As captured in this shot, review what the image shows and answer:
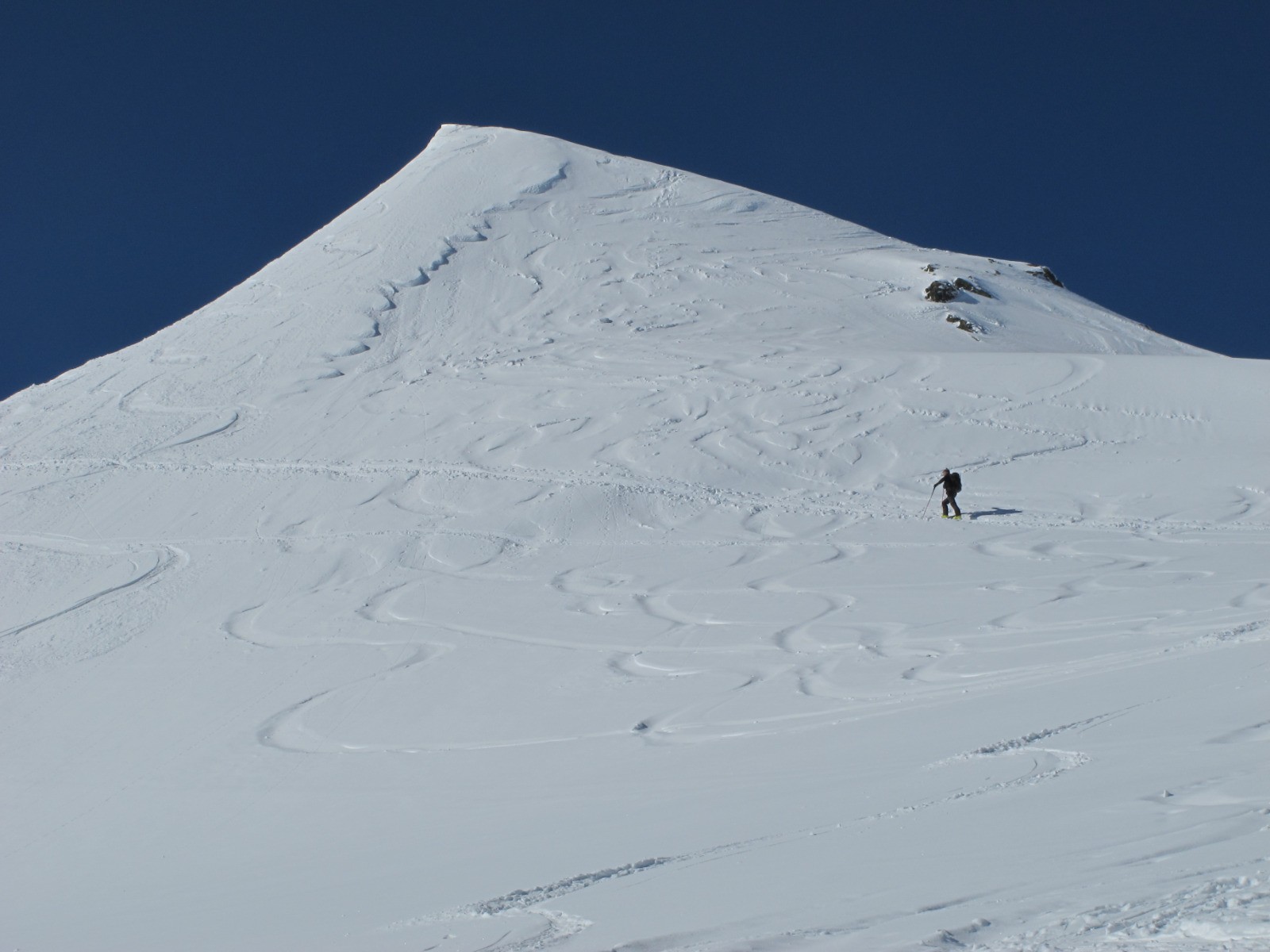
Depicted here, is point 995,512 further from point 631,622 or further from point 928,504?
point 631,622

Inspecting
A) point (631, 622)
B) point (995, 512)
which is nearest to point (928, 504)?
point (995, 512)

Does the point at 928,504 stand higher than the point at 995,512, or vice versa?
the point at 928,504

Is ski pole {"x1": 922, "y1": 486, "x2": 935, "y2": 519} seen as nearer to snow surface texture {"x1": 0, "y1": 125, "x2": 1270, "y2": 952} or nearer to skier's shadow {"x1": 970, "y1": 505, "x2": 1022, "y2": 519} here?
snow surface texture {"x1": 0, "y1": 125, "x2": 1270, "y2": 952}

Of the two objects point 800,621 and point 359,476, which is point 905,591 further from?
point 359,476

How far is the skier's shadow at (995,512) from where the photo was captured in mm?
17250

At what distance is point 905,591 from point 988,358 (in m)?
13.0

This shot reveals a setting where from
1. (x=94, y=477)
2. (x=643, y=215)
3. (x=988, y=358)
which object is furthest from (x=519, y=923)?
(x=643, y=215)

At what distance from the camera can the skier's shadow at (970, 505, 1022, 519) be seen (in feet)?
56.6

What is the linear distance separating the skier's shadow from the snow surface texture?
19 cm

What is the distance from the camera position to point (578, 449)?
68.3 feet

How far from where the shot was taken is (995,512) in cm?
1736

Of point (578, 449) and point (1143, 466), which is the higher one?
point (578, 449)

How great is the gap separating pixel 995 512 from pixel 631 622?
6.99m

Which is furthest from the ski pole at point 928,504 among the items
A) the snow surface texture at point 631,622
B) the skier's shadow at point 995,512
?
the skier's shadow at point 995,512
